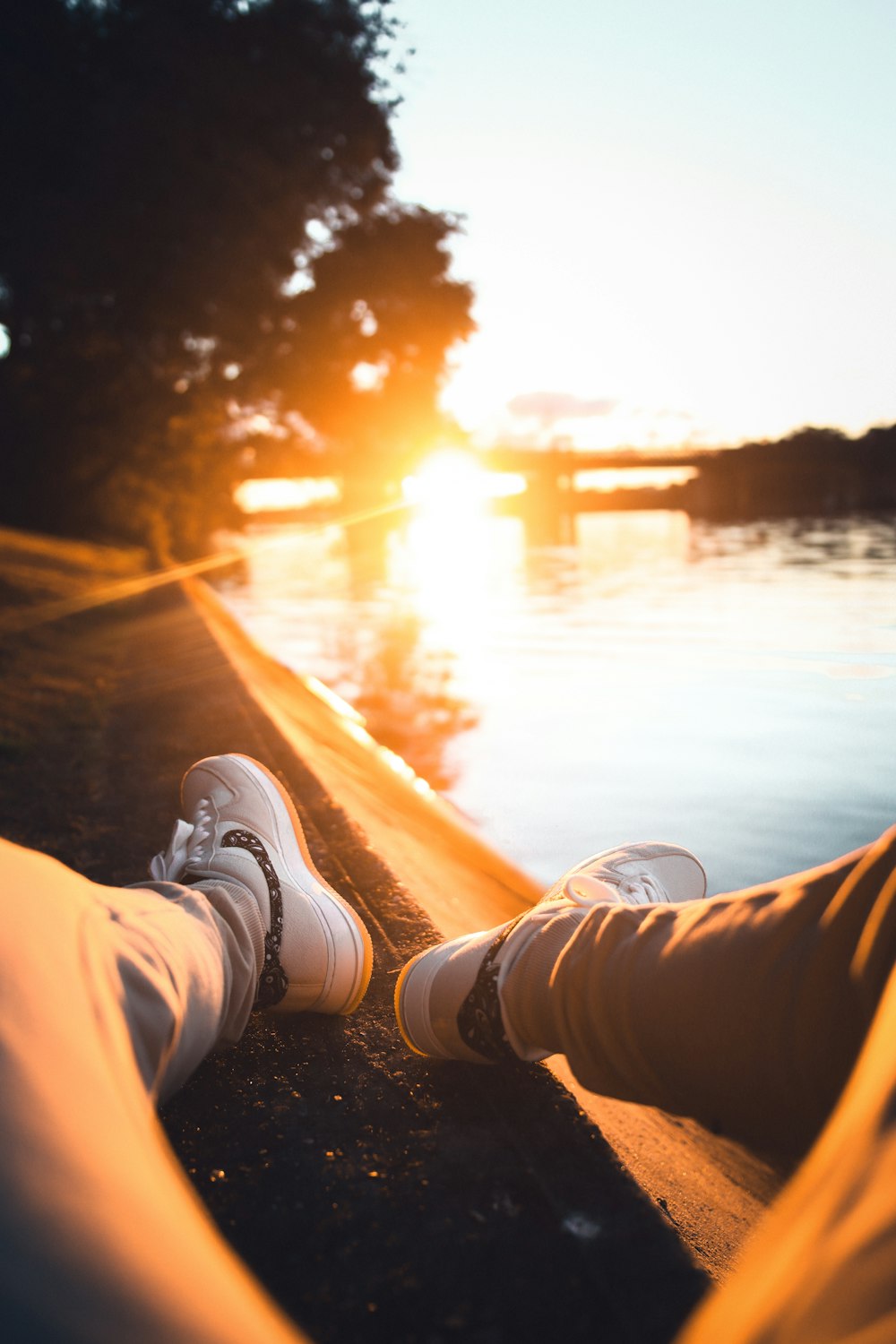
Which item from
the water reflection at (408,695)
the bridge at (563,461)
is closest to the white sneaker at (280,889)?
the water reflection at (408,695)

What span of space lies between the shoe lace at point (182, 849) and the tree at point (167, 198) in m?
9.42

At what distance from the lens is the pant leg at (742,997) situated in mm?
744

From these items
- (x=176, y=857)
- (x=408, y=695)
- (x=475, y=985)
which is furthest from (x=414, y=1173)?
(x=408, y=695)

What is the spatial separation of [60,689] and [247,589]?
31.7ft

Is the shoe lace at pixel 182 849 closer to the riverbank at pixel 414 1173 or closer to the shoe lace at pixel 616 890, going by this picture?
the riverbank at pixel 414 1173

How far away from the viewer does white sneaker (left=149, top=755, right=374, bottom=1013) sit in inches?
47.3

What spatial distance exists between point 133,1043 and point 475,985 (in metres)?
0.43

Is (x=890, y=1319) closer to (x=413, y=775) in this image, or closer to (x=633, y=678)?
(x=413, y=775)

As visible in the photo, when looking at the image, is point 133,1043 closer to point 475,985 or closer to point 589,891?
point 475,985

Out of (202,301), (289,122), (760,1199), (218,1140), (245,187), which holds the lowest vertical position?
(760,1199)

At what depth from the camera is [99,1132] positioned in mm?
600

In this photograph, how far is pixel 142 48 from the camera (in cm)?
887

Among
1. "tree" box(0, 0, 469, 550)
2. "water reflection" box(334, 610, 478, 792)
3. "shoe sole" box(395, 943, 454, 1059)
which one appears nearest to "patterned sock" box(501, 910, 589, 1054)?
"shoe sole" box(395, 943, 454, 1059)

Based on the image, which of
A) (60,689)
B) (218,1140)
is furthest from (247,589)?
(218,1140)
